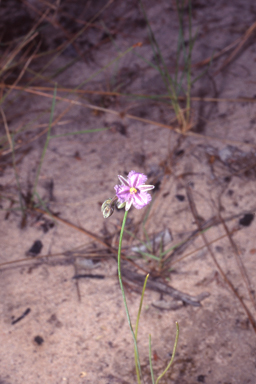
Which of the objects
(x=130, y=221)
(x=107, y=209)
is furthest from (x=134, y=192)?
(x=130, y=221)

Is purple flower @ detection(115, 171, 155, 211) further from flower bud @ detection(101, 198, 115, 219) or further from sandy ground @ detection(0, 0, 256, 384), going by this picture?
sandy ground @ detection(0, 0, 256, 384)

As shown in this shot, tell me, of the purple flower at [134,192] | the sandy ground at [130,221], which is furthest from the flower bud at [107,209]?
the sandy ground at [130,221]

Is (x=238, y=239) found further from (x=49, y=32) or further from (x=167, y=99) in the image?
(x=49, y=32)

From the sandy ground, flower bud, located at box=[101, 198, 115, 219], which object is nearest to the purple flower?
flower bud, located at box=[101, 198, 115, 219]

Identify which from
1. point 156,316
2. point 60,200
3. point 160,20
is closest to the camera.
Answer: point 156,316

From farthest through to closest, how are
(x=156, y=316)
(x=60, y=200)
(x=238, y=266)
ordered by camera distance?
(x=60, y=200) → (x=238, y=266) → (x=156, y=316)

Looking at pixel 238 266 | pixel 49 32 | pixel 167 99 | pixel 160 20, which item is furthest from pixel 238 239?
pixel 49 32

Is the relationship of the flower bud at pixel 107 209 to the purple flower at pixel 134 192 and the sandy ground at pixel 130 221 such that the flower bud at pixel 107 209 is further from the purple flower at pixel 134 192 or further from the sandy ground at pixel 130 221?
the sandy ground at pixel 130 221
